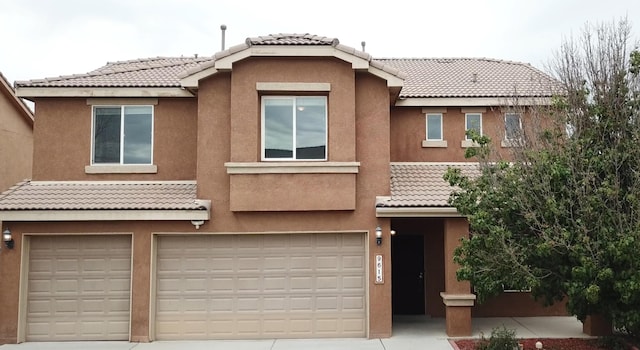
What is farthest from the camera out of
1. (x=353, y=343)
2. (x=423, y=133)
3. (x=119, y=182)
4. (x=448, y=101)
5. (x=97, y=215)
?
(x=423, y=133)

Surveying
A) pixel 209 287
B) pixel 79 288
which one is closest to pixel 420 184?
pixel 209 287

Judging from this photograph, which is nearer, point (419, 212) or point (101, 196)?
point (419, 212)

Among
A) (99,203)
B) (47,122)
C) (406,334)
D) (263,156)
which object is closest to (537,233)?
(406,334)

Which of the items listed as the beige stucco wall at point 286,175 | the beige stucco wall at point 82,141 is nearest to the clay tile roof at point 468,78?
the beige stucco wall at point 286,175

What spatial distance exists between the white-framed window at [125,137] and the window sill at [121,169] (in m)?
0.18

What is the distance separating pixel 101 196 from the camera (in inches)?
506

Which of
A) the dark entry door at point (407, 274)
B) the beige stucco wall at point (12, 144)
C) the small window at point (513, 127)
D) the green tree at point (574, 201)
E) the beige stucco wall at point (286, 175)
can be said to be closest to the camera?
the green tree at point (574, 201)

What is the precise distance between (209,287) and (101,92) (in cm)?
526

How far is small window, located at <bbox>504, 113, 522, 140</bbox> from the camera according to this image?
36.4 feet

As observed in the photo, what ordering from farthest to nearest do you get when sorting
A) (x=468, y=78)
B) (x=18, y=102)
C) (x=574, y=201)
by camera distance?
(x=18, y=102), (x=468, y=78), (x=574, y=201)

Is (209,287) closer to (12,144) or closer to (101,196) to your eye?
(101,196)

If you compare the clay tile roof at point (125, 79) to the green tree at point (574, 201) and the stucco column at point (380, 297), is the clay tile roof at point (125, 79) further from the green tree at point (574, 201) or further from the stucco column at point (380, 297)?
the green tree at point (574, 201)

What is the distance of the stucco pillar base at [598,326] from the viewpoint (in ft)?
40.3

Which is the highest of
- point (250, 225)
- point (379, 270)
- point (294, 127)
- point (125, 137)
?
point (294, 127)
